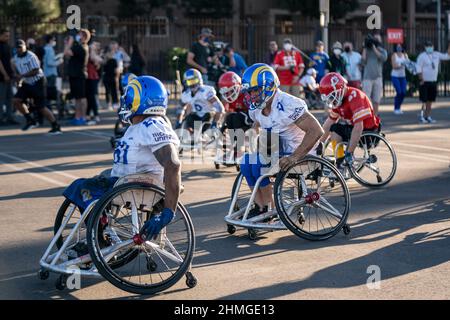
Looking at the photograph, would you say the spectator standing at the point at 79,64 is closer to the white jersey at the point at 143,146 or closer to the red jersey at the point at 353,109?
the red jersey at the point at 353,109

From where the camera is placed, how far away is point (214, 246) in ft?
26.9

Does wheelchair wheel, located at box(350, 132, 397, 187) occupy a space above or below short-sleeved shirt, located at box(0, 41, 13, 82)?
below

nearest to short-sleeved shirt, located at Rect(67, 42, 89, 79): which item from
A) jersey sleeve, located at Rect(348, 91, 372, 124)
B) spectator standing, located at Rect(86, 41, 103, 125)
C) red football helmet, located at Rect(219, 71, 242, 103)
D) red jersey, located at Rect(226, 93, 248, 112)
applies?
spectator standing, located at Rect(86, 41, 103, 125)

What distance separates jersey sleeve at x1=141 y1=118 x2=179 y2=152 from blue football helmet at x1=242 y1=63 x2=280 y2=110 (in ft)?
6.54

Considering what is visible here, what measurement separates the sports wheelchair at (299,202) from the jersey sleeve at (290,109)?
460mm

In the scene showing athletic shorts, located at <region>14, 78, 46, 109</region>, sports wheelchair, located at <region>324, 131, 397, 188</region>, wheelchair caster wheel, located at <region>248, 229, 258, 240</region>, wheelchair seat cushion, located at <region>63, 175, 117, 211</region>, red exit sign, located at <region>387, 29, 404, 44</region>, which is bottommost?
wheelchair caster wheel, located at <region>248, 229, 258, 240</region>

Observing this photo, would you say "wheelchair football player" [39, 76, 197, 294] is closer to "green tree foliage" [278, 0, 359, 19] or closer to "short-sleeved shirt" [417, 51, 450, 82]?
"short-sleeved shirt" [417, 51, 450, 82]

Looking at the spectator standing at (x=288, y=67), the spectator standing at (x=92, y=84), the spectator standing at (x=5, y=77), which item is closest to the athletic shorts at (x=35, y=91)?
the spectator standing at (x=5, y=77)

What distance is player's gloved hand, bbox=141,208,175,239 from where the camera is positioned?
6336 mm

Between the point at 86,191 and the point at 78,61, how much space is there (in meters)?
13.3
